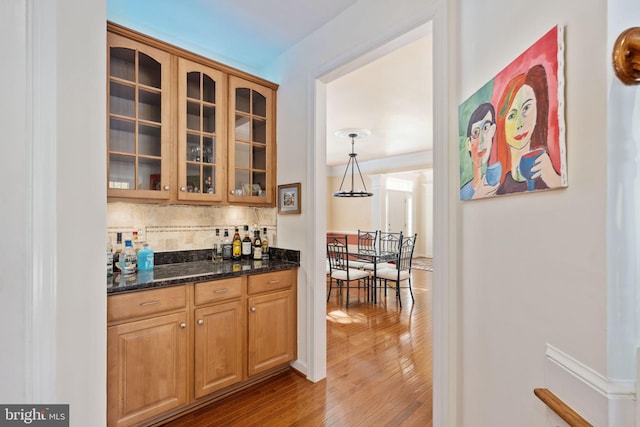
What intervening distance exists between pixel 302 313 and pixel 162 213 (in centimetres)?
139

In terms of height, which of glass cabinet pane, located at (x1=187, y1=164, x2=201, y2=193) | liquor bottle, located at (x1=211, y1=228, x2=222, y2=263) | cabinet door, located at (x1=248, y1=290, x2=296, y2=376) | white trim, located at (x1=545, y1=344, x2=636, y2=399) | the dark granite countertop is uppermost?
glass cabinet pane, located at (x1=187, y1=164, x2=201, y2=193)

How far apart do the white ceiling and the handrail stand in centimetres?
215

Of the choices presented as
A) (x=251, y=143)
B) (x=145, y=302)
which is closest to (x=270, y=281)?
(x=145, y=302)

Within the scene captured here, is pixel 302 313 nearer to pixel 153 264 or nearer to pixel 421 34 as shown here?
pixel 153 264

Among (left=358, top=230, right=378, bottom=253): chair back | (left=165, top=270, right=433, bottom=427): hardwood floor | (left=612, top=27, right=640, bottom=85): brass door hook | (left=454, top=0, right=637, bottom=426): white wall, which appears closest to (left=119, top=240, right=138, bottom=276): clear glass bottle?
(left=165, top=270, right=433, bottom=427): hardwood floor

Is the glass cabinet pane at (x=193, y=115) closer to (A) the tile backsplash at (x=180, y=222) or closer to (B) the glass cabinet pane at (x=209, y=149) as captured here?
(B) the glass cabinet pane at (x=209, y=149)

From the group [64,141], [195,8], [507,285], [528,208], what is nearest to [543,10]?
[528,208]

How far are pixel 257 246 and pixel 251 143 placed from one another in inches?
36.2

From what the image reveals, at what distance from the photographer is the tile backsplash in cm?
213

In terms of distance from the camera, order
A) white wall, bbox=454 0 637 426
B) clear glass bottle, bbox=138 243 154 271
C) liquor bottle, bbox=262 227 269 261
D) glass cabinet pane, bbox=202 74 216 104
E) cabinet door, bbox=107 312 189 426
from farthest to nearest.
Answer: liquor bottle, bbox=262 227 269 261, glass cabinet pane, bbox=202 74 216 104, clear glass bottle, bbox=138 243 154 271, cabinet door, bbox=107 312 189 426, white wall, bbox=454 0 637 426

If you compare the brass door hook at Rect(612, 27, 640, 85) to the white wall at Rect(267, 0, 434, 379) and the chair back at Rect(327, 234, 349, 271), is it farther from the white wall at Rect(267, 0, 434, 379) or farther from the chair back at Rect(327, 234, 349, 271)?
the chair back at Rect(327, 234, 349, 271)

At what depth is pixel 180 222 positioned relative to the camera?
2.43 m

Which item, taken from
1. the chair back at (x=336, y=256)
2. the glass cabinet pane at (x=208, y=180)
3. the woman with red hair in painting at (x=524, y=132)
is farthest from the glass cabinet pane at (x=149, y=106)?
the chair back at (x=336, y=256)

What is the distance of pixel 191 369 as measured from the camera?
1.87m
